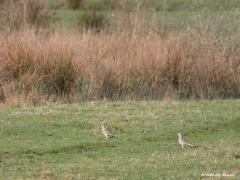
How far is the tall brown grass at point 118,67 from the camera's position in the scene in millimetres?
18438

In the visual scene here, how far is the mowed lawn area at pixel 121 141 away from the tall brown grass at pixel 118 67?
1.67 metres

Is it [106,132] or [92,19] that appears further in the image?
[92,19]

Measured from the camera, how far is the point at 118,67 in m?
19.2

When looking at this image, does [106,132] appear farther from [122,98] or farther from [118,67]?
[118,67]

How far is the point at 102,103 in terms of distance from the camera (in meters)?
16.9

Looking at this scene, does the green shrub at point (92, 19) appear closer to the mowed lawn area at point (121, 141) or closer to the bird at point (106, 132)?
the mowed lawn area at point (121, 141)

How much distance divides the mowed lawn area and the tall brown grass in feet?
5.49

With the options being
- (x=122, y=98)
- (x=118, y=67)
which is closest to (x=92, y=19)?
(x=118, y=67)

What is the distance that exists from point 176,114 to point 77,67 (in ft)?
13.9

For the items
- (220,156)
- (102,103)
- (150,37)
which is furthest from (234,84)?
(220,156)

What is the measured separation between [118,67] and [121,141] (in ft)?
21.5

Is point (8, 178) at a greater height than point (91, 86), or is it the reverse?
point (8, 178)

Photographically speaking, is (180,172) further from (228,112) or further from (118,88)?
(118,88)

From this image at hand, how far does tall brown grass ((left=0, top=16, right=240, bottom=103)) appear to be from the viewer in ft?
60.5
